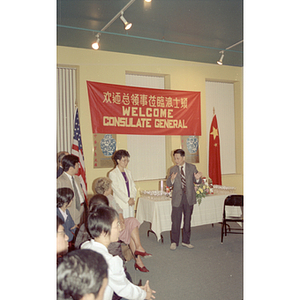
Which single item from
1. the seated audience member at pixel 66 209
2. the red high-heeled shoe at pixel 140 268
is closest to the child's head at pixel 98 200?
the seated audience member at pixel 66 209

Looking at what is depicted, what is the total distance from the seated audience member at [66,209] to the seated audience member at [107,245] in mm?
94

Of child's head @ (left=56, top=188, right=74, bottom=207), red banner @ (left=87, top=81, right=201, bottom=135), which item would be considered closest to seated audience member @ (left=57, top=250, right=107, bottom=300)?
child's head @ (left=56, top=188, right=74, bottom=207)

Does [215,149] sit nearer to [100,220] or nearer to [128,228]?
[128,228]

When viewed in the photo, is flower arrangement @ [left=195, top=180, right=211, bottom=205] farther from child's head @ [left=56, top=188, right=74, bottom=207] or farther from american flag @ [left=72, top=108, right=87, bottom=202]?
child's head @ [left=56, top=188, right=74, bottom=207]

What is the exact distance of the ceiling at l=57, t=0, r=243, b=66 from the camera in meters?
1.64

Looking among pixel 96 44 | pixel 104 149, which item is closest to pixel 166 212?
pixel 104 149

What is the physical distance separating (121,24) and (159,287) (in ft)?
6.30

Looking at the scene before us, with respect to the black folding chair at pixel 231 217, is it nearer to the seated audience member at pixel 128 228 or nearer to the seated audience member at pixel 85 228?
the seated audience member at pixel 128 228

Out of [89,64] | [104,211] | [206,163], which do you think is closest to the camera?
[104,211]
